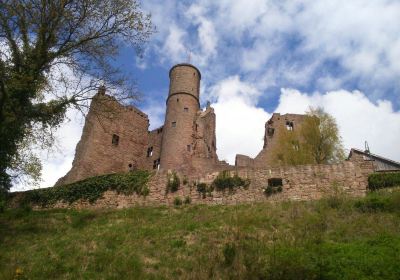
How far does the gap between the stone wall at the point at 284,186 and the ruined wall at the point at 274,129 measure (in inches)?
530

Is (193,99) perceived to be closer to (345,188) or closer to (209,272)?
(345,188)

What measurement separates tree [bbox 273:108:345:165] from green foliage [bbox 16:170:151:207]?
12.2 meters

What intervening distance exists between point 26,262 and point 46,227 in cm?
411

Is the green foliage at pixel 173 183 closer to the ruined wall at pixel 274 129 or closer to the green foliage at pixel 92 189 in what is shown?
the green foliage at pixel 92 189

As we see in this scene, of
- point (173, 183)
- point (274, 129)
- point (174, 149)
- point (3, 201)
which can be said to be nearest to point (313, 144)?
point (274, 129)

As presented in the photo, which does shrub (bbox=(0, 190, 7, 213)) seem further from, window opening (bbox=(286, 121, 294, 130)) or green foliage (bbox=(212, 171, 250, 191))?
window opening (bbox=(286, 121, 294, 130))

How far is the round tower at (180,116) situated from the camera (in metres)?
32.1

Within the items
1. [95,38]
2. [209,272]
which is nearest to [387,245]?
[209,272]

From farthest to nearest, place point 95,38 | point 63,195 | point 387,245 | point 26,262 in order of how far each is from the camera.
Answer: point 63,195 < point 95,38 < point 26,262 < point 387,245

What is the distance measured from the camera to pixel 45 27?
14234 millimetres

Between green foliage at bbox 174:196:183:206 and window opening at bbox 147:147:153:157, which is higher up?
window opening at bbox 147:147:153:157

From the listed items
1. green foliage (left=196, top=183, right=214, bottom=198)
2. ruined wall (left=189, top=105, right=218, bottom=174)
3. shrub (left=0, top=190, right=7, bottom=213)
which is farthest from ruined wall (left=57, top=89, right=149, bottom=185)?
green foliage (left=196, top=183, right=214, bottom=198)

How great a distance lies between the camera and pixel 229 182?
1866 centimetres

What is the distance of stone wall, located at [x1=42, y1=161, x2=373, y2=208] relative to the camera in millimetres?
17859
